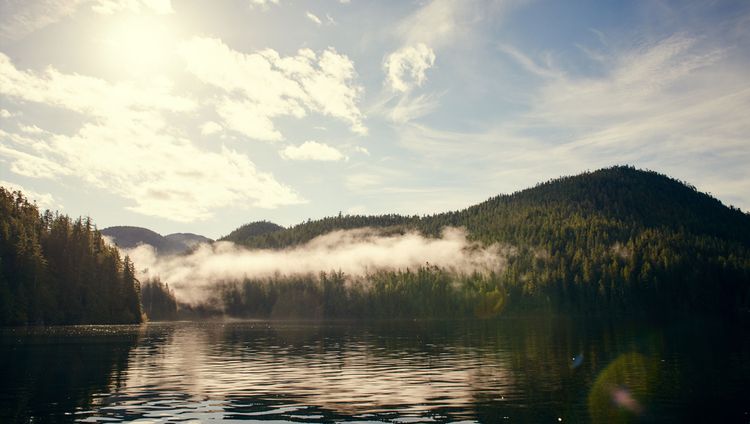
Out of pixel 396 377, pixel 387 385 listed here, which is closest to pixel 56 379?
pixel 387 385

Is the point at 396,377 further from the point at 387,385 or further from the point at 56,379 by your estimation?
the point at 56,379

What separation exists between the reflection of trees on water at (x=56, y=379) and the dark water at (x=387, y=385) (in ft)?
0.44

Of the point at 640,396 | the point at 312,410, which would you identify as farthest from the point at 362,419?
the point at 640,396

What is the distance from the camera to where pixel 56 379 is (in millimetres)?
57469

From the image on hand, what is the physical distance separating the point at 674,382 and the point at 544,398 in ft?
53.5

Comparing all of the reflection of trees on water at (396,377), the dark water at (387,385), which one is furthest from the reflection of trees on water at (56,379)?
the reflection of trees on water at (396,377)

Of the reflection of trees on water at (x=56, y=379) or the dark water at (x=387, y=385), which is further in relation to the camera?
the reflection of trees on water at (x=56, y=379)

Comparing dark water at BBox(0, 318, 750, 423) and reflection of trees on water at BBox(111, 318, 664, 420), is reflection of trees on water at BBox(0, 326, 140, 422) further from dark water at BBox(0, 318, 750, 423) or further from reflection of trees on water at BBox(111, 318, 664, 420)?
reflection of trees on water at BBox(111, 318, 664, 420)

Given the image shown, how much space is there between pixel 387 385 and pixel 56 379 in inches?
1343

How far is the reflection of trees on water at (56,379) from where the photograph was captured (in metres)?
40.8

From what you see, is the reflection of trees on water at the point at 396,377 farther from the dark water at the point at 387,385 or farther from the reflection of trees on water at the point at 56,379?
the reflection of trees on water at the point at 56,379

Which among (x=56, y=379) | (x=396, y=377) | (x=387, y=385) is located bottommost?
(x=396, y=377)

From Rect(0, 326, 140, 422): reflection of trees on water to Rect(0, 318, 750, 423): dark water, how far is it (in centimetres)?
13

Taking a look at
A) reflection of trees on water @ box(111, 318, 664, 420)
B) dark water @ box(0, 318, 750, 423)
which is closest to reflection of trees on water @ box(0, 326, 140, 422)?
dark water @ box(0, 318, 750, 423)
